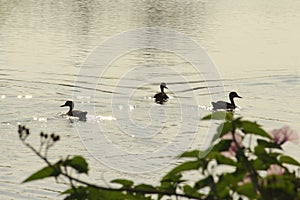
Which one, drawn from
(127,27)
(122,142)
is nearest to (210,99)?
(122,142)

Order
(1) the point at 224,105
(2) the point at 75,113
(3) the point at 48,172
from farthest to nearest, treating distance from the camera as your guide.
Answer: (1) the point at 224,105, (2) the point at 75,113, (3) the point at 48,172

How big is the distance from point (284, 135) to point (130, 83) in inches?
1137

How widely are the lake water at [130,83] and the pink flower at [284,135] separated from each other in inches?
547

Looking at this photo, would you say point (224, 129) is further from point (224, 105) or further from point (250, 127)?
point (224, 105)

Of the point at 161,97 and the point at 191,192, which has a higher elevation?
the point at 161,97

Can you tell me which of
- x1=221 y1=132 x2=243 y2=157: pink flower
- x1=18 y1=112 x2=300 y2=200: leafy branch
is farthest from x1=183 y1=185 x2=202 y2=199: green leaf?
x1=221 y1=132 x2=243 y2=157: pink flower

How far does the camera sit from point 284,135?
3398mm

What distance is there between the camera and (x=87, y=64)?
1420 inches

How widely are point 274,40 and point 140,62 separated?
1169 cm

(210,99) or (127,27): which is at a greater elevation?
(127,27)

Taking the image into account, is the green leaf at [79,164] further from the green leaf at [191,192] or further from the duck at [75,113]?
the duck at [75,113]

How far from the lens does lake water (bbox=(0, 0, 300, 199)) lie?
21.7 metres

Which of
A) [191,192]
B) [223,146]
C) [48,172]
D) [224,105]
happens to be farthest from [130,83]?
[48,172]

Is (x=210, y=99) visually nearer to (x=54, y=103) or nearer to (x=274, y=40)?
(x=54, y=103)
